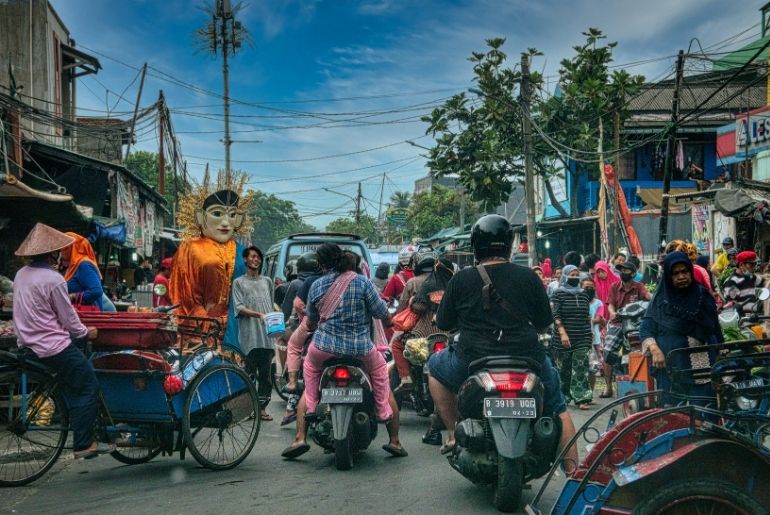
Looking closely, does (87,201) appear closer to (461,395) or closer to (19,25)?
(19,25)

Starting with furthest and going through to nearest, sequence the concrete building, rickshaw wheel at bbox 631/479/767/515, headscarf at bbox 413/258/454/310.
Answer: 1. the concrete building
2. headscarf at bbox 413/258/454/310
3. rickshaw wheel at bbox 631/479/767/515

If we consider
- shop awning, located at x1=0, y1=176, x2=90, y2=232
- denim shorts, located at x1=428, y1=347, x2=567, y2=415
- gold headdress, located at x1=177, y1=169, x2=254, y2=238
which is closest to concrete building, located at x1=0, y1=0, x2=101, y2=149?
shop awning, located at x1=0, y1=176, x2=90, y2=232

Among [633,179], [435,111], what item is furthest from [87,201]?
[633,179]

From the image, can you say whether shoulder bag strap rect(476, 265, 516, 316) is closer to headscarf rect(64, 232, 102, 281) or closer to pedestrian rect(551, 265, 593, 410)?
headscarf rect(64, 232, 102, 281)

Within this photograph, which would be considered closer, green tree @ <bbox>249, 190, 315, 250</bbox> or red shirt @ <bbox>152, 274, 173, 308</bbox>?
red shirt @ <bbox>152, 274, 173, 308</bbox>

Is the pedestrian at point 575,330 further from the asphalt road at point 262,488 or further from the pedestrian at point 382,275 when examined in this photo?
the pedestrian at point 382,275

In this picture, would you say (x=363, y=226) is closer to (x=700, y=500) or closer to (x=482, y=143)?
(x=482, y=143)

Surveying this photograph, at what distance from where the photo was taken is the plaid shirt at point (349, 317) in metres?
6.08

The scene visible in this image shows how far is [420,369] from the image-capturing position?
7.81m

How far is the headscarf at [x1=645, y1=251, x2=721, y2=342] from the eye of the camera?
5.30 m

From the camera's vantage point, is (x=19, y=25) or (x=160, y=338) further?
(x=19, y=25)

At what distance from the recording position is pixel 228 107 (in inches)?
1396

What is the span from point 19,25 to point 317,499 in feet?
73.0

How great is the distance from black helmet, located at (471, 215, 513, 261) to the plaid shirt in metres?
1.42
